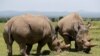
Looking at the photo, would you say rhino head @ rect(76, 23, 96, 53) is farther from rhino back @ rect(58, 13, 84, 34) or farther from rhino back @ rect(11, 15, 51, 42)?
rhino back @ rect(11, 15, 51, 42)

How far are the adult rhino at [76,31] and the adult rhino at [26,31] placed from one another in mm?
2598

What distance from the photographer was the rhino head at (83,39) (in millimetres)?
18469

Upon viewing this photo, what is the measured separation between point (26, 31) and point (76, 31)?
473 centimetres

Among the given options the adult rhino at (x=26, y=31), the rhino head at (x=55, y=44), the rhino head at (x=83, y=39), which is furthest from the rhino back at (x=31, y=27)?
the rhino head at (x=83, y=39)

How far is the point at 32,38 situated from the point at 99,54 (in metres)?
4.49

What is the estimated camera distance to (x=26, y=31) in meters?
14.8

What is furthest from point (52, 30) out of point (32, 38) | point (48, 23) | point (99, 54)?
point (99, 54)

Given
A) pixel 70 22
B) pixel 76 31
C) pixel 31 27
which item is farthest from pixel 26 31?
pixel 70 22

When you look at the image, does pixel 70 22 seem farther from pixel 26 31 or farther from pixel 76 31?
pixel 26 31

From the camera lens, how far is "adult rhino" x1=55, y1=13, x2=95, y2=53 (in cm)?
1855

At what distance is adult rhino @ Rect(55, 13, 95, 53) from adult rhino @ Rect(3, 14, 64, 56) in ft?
8.53

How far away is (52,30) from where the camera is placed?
1686 cm

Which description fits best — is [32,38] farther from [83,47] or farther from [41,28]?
[83,47]

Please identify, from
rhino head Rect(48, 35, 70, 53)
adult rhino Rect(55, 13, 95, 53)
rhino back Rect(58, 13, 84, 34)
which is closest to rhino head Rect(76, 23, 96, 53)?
adult rhino Rect(55, 13, 95, 53)
